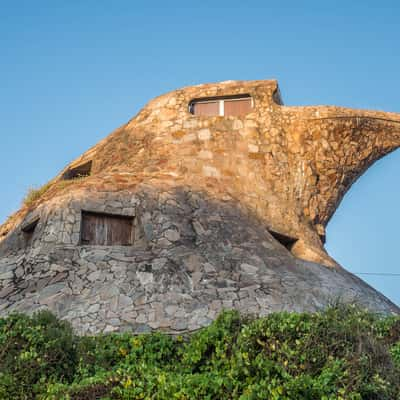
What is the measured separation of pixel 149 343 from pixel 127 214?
488 centimetres

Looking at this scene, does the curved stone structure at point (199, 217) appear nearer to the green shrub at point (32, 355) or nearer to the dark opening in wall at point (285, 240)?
the dark opening in wall at point (285, 240)

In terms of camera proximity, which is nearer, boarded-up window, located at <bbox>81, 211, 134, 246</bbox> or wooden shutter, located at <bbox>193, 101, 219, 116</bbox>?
boarded-up window, located at <bbox>81, 211, 134, 246</bbox>

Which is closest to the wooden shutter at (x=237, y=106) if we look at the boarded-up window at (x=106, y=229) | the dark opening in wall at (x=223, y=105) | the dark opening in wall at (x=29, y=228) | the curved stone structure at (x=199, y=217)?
the dark opening in wall at (x=223, y=105)

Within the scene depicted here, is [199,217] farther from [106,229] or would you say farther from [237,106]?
[237,106]

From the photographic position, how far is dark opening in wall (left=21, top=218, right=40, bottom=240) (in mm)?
14883

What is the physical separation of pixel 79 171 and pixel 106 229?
5996 mm

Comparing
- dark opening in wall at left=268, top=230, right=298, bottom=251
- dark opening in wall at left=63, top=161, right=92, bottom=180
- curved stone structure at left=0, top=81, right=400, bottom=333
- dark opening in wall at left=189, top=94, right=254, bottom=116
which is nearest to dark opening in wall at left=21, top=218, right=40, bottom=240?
curved stone structure at left=0, top=81, right=400, bottom=333

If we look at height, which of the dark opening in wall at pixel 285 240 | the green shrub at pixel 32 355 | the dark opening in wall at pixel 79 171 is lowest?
the green shrub at pixel 32 355

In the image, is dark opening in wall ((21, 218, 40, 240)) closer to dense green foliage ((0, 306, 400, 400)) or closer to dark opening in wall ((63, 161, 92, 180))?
dark opening in wall ((63, 161, 92, 180))

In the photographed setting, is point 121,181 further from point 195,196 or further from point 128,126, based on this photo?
point 128,126

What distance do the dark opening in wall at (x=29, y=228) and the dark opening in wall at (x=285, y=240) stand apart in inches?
238

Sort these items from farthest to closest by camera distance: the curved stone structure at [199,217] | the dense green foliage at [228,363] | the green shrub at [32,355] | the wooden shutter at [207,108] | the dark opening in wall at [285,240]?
1. the wooden shutter at [207,108]
2. the dark opening in wall at [285,240]
3. the curved stone structure at [199,217]
4. the green shrub at [32,355]
5. the dense green foliage at [228,363]

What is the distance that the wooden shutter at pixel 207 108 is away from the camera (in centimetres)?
1795

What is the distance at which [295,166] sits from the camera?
56.8 feet
